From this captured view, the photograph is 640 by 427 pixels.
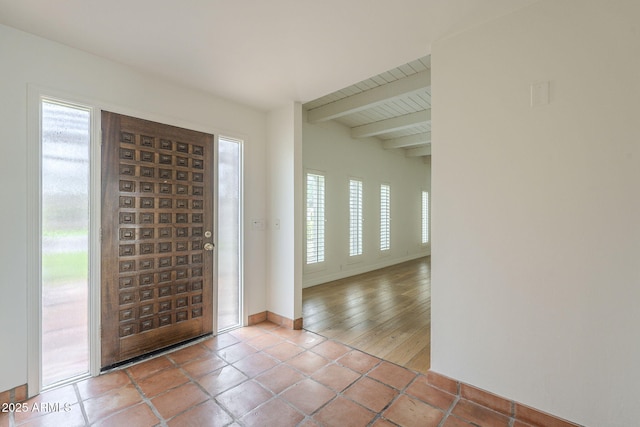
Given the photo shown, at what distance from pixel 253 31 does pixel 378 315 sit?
3240 mm

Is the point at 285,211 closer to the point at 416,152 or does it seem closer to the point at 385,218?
the point at 385,218

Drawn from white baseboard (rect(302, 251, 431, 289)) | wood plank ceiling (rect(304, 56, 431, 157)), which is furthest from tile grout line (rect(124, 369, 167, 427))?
wood plank ceiling (rect(304, 56, 431, 157))

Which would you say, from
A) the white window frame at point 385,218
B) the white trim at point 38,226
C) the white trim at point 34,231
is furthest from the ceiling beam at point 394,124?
the white trim at point 34,231

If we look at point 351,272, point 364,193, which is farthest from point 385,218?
point 351,272

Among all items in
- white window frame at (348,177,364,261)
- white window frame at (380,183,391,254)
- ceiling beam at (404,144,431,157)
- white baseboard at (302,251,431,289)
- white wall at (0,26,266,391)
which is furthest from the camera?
ceiling beam at (404,144,431,157)

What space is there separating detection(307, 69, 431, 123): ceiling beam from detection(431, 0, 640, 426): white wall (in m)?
1.22

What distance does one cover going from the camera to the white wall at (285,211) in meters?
3.27

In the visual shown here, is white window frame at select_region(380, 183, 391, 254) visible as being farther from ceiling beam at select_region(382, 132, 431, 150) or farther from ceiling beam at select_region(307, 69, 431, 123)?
ceiling beam at select_region(307, 69, 431, 123)

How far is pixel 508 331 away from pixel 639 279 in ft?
2.30

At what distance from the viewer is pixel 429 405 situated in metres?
1.96

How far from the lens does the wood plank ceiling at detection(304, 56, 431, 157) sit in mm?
3322

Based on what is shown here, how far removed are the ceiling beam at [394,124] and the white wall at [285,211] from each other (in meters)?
2.29

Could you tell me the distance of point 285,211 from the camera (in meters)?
3.34

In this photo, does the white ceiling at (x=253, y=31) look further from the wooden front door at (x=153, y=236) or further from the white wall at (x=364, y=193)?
the white wall at (x=364, y=193)
